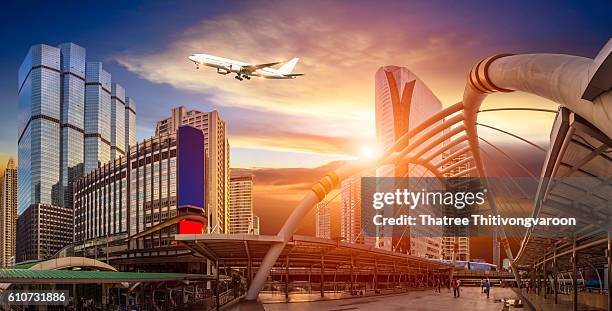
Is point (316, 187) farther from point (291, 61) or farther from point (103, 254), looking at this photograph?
point (103, 254)

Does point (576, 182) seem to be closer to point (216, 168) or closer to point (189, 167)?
point (189, 167)

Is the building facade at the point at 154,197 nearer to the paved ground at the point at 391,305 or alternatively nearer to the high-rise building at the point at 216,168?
the high-rise building at the point at 216,168

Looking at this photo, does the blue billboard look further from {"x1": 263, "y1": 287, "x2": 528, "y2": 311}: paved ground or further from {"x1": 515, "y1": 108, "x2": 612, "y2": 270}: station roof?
{"x1": 515, "y1": 108, "x2": 612, "y2": 270}: station roof

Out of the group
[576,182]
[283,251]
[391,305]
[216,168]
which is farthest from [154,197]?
[576,182]

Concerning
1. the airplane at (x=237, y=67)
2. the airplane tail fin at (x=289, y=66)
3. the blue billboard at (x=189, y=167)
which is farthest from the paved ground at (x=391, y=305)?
the blue billboard at (x=189, y=167)

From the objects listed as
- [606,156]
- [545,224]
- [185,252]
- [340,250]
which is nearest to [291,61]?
[185,252]

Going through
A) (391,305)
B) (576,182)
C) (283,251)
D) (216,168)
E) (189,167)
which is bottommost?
(391,305)

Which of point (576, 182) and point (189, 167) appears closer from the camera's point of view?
point (576, 182)

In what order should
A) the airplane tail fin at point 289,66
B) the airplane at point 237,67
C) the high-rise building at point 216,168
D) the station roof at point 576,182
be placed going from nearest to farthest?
the station roof at point 576,182 → the airplane at point 237,67 → the airplane tail fin at point 289,66 → the high-rise building at point 216,168
